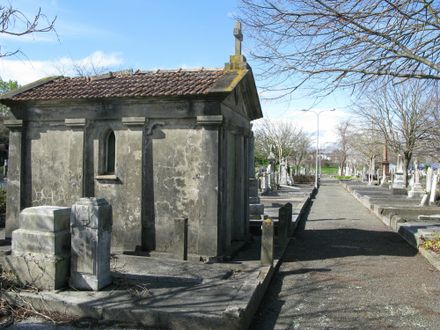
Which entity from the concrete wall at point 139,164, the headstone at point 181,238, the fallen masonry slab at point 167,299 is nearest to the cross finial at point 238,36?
the concrete wall at point 139,164

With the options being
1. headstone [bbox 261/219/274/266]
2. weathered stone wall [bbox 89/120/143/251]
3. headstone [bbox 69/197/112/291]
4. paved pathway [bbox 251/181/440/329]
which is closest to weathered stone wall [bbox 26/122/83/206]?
weathered stone wall [bbox 89/120/143/251]

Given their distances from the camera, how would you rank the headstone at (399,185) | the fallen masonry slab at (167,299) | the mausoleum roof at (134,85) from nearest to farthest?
the fallen masonry slab at (167,299) → the mausoleum roof at (134,85) → the headstone at (399,185)

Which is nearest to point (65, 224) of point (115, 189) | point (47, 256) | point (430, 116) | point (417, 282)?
point (47, 256)

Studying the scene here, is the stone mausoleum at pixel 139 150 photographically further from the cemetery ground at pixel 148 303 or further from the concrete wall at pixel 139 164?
the cemetery ground at pixel 148 303

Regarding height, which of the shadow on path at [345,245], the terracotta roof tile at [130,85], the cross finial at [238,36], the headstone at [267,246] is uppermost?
the cross finial at [238,36]

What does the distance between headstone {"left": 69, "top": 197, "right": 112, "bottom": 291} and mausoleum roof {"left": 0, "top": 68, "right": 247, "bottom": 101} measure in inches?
149

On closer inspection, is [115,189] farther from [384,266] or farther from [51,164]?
[384,266]

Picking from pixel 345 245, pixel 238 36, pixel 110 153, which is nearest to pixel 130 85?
pixel 110 153

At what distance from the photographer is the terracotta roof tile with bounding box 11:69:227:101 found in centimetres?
963

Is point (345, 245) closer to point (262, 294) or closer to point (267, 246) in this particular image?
point (267, 246)

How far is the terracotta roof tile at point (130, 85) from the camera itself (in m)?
9.63

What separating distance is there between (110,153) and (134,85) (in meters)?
1.72

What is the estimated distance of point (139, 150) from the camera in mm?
9727

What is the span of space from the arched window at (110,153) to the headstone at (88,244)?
408 centimetres
